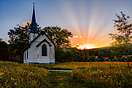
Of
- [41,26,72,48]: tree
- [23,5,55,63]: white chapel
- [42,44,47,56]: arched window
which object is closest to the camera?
[23,5,55,63]: white chapel

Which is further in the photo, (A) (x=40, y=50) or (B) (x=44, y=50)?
(B) (x=44, y=50)

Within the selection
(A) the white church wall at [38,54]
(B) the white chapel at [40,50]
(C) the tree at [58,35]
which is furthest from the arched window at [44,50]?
(C) the tree at [58,35]

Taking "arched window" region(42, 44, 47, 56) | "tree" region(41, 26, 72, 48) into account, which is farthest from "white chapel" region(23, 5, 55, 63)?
"tree" region(41, 26, 72, 48)

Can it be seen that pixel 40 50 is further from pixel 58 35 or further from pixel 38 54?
pixel 58 35

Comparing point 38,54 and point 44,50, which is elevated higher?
point 44,50

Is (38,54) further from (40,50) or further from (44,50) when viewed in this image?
(44,50)

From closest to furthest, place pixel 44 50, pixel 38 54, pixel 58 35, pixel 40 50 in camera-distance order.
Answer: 1. pixel 38 54
2. pixel 40 50
3. pixel 44 50
4. pixel 58 35

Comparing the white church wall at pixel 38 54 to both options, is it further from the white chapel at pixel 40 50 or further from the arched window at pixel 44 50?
the arched window at pixel 44 50

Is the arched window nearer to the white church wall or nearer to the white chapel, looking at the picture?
the white chapel

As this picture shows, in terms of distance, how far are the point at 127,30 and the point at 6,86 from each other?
27.9 m

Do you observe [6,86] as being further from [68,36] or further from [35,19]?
[68,36]

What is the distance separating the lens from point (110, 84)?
14414 mm

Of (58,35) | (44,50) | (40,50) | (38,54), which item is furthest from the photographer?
(58,35)

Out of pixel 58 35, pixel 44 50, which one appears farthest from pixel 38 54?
pixel 58 35
